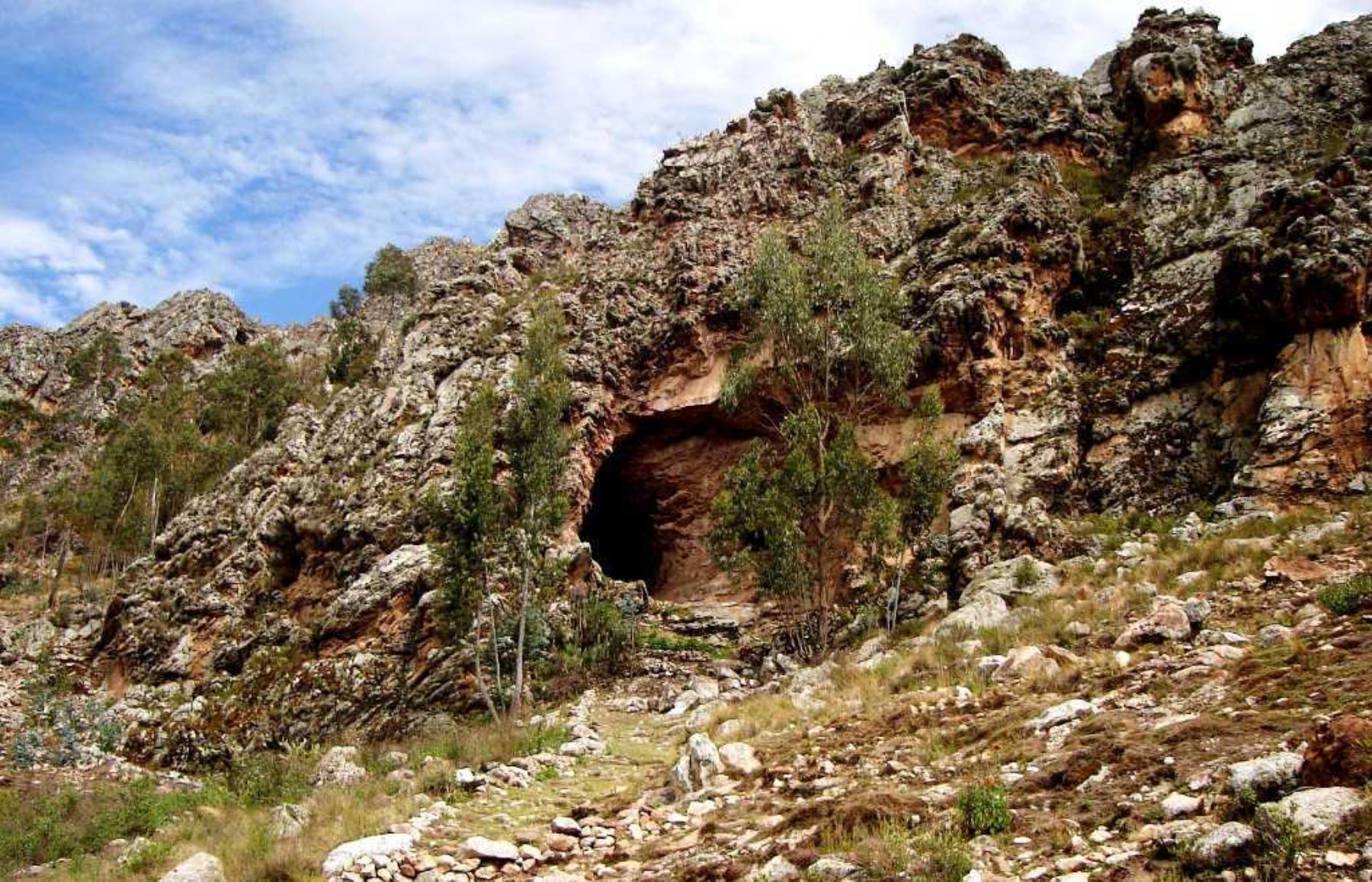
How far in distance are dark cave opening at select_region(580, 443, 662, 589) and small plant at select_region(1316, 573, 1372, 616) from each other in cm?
2604

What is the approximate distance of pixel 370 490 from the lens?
32125 mm

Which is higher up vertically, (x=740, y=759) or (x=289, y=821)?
(x=289, y=821)

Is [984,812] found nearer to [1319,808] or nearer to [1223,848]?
[1223,848]

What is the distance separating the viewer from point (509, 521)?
23.6 m

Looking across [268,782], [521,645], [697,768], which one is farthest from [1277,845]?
[521,645]

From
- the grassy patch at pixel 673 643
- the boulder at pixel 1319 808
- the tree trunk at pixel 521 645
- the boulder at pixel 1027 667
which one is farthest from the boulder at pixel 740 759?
the grassy patch at pixel 673 643

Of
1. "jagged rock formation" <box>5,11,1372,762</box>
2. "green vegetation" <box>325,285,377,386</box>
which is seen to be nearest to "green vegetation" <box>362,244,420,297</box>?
"green vegetation" <box>325,285,377,386</box>

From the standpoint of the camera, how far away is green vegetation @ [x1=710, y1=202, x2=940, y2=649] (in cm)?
2508

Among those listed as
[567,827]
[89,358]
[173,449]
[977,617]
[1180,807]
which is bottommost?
[567,827]

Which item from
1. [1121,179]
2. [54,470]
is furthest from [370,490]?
[54,470]

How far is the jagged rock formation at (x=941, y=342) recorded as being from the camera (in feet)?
80.3

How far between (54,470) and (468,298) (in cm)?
5205

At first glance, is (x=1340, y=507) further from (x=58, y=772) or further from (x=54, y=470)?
(x=54, y=470)

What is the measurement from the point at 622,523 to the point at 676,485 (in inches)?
183
